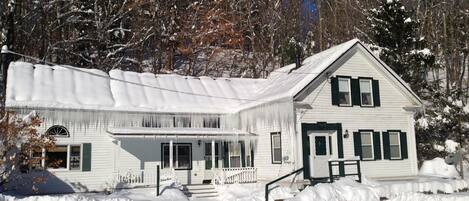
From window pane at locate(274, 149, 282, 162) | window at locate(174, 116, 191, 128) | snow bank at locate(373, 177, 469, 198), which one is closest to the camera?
snow bank at locate(373, 177, 469, 198)

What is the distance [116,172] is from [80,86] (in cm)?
431

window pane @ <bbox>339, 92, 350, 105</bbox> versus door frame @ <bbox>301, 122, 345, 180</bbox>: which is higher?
window pane @ <bbox>339, 92, 350, 105</bbox>

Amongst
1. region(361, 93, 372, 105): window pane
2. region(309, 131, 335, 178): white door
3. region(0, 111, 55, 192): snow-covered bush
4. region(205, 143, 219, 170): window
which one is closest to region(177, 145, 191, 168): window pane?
region(205, 143, 219, 170): window

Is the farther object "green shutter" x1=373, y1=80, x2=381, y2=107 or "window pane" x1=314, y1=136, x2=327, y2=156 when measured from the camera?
"green shutter" x1=373, y1=80, x2=381, y2=107

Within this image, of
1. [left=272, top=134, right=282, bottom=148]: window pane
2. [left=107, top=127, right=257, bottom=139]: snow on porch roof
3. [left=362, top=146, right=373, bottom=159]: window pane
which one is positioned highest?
[left=107, top=127, right=257, bottom=139]: snow on porch roof

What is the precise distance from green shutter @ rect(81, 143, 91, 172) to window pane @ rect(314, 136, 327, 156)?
9.46 meters

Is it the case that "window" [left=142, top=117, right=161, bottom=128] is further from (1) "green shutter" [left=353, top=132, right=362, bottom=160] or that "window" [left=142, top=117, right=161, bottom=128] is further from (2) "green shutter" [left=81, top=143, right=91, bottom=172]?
(1) "green shutter" [left=353, top=132, right=362, bottom=160]

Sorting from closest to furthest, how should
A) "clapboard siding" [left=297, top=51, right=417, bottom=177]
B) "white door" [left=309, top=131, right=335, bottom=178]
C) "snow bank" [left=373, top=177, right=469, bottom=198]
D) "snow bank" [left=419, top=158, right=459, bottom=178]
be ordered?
"snow bank" [left=373, top=177, right=469, bottom=198] → "white door" [left=309, top=131, right=335, bottom=178] → "clapboard siding" [left=297, top=51, right=417, bottom=177] → "snow bank" [left=419, top=158, right=459, bottom=178]

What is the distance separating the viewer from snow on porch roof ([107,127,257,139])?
19.0 metres

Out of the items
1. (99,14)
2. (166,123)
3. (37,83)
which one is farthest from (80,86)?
(99,14)

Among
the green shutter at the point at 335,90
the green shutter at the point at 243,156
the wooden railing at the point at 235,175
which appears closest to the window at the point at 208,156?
the wooden railing at the point at 235,175

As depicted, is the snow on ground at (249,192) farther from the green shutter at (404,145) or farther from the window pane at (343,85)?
the green shutter at (404,145)

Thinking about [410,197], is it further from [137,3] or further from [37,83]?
[137,3]

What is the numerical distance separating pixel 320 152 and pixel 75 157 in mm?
10195
